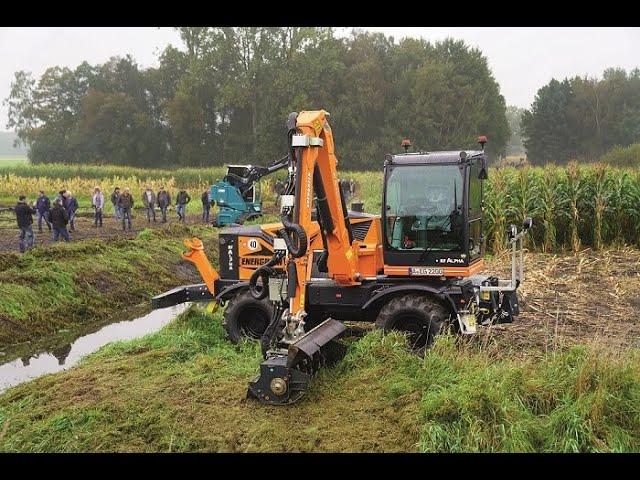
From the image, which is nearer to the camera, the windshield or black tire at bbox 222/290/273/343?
the windshield

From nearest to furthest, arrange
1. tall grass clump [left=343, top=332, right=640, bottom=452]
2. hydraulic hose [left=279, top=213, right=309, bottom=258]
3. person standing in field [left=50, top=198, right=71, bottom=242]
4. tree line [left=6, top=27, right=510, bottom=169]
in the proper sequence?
tall grass clump [left=343, top=332, right=640, bottom=452]
hydraulic hose [left=279, top=213, right=309, bottom=258]
person standing in field [left=50, top=198, right=71, bottom=242]
tree line [left=6, top=27, right=510, bottom=169]

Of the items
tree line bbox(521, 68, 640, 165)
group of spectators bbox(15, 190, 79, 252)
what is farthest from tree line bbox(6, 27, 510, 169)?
group of spectators bbox(15, 190, 79, 252)

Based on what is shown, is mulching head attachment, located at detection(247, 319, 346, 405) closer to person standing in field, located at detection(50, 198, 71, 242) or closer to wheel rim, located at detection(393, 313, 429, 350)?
wheel rim, located at detection(393, 313, 429, 350)

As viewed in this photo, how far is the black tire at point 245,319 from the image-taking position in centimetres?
994

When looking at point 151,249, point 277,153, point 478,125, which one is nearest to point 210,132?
point 277,153

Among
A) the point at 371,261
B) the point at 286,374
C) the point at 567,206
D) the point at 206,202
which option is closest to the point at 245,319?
the point at 371,261

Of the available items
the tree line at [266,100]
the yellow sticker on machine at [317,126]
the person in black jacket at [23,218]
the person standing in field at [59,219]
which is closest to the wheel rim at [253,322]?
the yellow sticker on machine at [317,126]

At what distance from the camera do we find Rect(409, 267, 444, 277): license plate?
9.00 m

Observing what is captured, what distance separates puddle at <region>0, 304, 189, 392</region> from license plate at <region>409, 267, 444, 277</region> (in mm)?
4642

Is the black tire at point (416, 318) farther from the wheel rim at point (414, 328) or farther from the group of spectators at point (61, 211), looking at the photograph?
the group of spectators at point (61, 211)

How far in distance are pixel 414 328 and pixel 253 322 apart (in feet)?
8.35

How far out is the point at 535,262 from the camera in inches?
642

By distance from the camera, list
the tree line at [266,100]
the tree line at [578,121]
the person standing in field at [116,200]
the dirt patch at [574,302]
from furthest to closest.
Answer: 1. the tree line at [578,121]
2. the tree line at [266,100]
3. the person standing in field at [116,200]
4. the dirt patch at [574,302]

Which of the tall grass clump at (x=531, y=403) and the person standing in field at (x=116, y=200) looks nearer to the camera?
the tall grass clump at (x=531, y=403)
